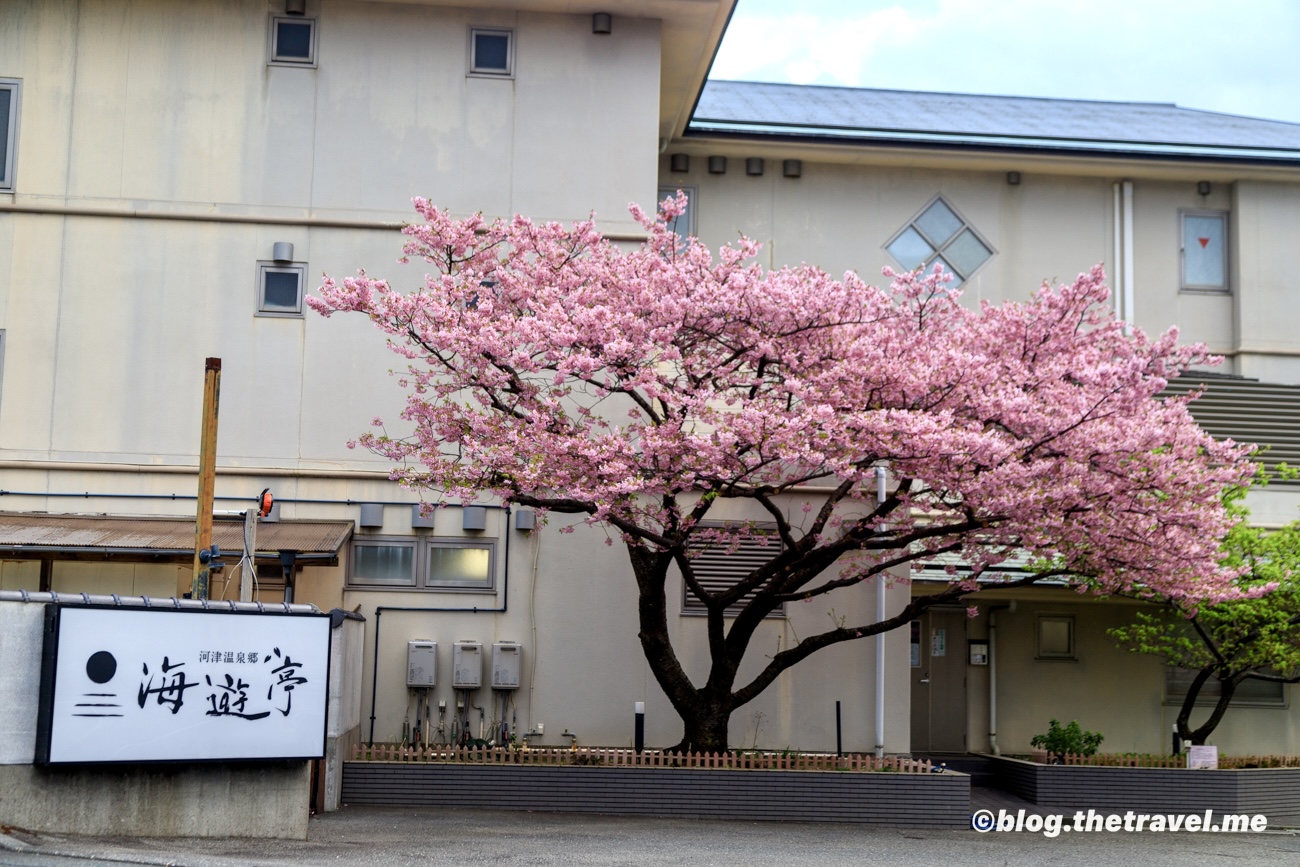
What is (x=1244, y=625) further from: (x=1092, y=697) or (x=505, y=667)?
(x=505, y=667)

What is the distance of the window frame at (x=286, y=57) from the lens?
64.2ft

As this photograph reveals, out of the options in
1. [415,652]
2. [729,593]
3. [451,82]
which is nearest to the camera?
[729,593]

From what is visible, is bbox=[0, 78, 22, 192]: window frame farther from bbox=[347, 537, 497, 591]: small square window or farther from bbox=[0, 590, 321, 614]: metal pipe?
bbox=[0, 590, 321, 614]: metal pipe

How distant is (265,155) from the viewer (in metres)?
19.4

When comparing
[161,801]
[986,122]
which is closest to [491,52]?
[986,122]

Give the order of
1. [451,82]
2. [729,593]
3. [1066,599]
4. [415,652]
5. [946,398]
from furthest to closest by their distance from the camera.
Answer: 1. [1066,599]
2. [451,82]
3. [415,652]
4. [729,593]
5. [946,398]

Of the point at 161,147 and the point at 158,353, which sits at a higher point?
the point at 161,147

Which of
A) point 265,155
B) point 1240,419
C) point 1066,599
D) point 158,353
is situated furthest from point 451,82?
point 1240,419

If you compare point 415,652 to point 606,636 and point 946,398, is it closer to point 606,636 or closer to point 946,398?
point 606,636

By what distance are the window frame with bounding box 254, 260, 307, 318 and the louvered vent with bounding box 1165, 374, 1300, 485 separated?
14059 mm

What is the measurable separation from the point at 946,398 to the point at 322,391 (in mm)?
8723

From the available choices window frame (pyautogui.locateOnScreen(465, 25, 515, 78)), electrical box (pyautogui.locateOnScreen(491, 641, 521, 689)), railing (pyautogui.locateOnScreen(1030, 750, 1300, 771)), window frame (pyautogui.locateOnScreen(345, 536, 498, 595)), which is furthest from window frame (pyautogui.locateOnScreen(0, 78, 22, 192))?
railing (pyautogui.locateOnScreen(1030, 750, 1300, 771))

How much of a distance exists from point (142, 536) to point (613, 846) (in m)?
7.73

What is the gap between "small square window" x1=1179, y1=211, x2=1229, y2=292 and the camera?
23.6 meters
